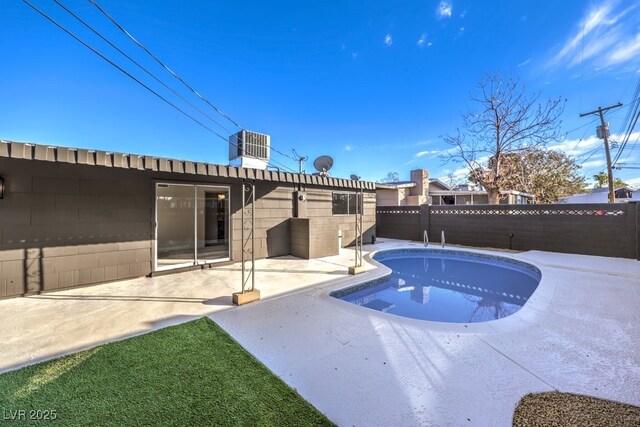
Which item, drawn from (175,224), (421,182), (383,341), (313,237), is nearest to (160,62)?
(175,224)

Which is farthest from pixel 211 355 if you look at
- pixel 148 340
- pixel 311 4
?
pixel 311 4

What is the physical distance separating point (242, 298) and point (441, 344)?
9.05 feet

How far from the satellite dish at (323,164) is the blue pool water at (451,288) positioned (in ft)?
13.3

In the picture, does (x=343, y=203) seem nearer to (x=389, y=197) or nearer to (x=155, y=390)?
(x=389, y=197)

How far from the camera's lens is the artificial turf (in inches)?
71.7

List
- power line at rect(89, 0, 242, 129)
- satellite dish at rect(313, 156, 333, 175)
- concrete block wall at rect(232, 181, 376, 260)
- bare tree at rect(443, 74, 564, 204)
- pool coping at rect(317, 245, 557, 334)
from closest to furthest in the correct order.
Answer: pool coping at rect(317, 245, 557, 334) < power line at rect(89, 0, 242, 129) < concrete block wall at rect(232, 181, 376, 260) < satellite dish at rect(313, 156, 333, 175) < bare tree at rect(443, 74, 564, 204)

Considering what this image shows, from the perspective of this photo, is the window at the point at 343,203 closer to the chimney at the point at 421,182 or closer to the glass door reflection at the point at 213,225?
the glass door reflection at the point at 213,225

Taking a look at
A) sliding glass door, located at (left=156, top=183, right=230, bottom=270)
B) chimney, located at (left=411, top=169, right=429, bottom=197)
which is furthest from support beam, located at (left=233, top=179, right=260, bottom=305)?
chimney, located at (left=411, top=169, right=429, bottom=197)

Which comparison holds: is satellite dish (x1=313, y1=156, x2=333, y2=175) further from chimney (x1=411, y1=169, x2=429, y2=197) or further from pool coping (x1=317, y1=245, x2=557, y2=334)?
chimney (x1=411, y1=169, x2=429, y2=197)

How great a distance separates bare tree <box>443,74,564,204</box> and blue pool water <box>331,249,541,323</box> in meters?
8.12

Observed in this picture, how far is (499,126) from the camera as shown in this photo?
1377cm

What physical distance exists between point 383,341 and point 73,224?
5622 millimetres

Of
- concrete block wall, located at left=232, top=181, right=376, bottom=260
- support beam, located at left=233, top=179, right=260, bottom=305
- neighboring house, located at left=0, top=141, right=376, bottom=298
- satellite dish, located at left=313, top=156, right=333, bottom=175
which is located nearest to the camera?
support beam, located at left=233, top=179, right=260, bottom=305

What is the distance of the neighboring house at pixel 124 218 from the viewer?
4.27m
